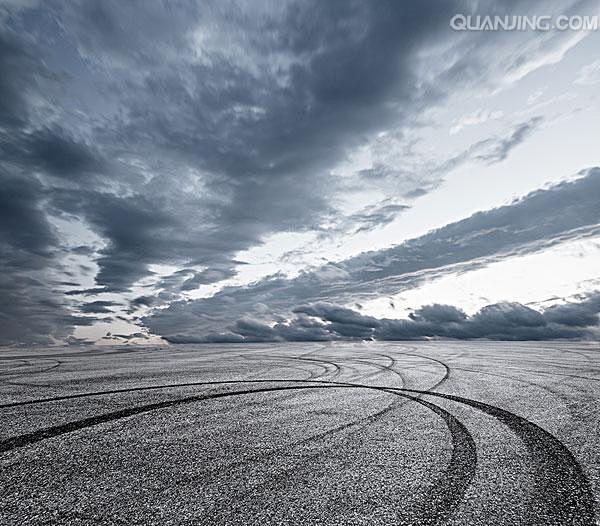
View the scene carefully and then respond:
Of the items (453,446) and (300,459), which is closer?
(300,459)

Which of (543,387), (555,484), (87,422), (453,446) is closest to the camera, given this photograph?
(555,484)

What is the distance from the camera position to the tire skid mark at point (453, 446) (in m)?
3.16

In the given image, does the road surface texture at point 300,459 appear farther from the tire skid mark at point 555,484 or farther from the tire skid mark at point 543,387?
the tire skid mark at point 543,387

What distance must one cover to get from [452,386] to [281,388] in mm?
4903

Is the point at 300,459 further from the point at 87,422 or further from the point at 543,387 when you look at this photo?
the point at 543,387

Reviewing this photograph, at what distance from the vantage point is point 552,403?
770 cm

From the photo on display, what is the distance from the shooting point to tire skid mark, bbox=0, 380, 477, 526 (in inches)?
124

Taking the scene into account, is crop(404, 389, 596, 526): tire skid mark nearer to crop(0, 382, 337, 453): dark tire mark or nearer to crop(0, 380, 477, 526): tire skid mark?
crop(0, 380, 477, 526): tire skid mark

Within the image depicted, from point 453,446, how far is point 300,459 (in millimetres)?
2187

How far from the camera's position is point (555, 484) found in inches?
144

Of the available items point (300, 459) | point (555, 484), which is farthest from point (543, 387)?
point (300, 459)

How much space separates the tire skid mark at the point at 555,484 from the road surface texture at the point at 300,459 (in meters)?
0.02

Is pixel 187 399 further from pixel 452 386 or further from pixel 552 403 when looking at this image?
pixel 552 403

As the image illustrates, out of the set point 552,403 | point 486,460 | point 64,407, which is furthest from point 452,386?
point 64,407
